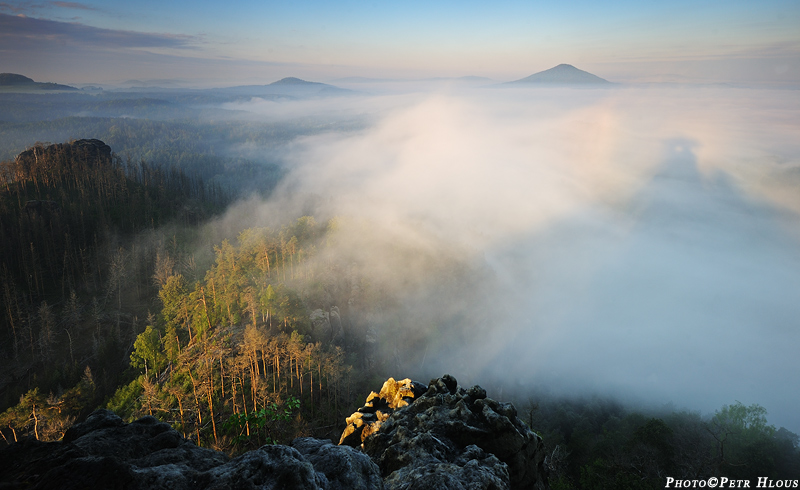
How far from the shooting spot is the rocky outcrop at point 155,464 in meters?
9.02

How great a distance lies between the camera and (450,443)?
747 inches

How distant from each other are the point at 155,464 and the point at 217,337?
6261 centimetres

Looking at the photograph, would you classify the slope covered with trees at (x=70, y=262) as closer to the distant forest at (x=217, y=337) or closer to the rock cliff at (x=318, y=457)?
the distant forest at (x=217, y=337)

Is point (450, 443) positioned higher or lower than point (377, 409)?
higher

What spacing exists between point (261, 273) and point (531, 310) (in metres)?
148

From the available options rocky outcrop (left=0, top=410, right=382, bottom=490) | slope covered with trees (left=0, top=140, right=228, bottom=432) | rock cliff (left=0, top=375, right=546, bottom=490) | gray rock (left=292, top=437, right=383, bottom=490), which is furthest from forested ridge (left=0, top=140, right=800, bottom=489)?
gray rock (left=292, top=437, right=383, bottom=490)

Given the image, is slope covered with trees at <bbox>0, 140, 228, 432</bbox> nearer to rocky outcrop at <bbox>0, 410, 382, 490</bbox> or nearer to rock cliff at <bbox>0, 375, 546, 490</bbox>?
rocky outcrop at <bbox>0, 410, 382, 490</bbox>

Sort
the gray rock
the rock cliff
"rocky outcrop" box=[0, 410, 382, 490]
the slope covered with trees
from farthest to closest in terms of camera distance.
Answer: the slope covered with trees, the gray rock, the rock cliff, "rocky outcrop" box=[0, 410, 382, 490]

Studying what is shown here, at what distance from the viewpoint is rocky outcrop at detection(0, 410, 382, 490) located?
902 centimetres

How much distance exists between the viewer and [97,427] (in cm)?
1317

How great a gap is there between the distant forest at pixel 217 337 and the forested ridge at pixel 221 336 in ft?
1.16

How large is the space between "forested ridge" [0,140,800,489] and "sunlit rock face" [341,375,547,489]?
22.1ft

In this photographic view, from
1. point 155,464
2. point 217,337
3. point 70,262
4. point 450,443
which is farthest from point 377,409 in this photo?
point 70,262

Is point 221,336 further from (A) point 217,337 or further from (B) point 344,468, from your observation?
(B) point 344,468
